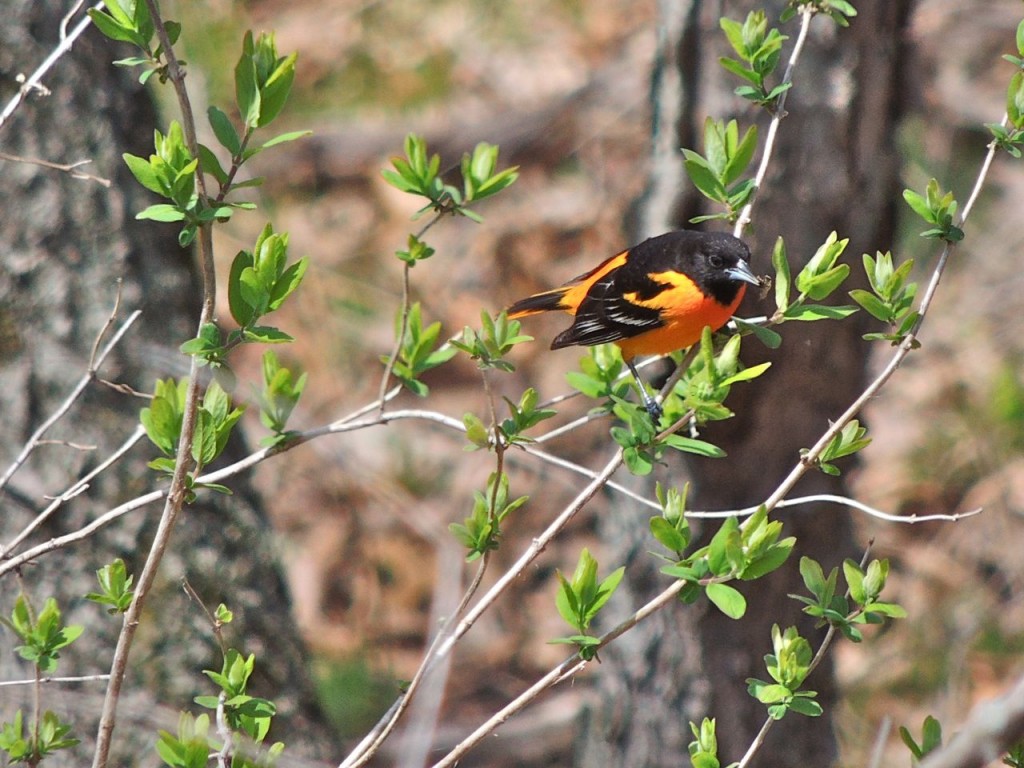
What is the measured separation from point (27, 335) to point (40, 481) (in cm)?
40

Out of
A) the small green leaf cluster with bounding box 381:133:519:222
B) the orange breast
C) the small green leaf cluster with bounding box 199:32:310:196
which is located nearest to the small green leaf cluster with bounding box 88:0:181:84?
the small green leaf cluster with bounding box 199:32:310:196

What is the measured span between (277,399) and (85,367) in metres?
1.09

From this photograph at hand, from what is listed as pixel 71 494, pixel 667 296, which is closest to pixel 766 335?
pixel 667 296

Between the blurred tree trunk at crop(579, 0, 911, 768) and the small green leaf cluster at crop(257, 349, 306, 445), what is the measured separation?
1574 millimetres

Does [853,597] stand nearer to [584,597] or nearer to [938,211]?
[584,597]

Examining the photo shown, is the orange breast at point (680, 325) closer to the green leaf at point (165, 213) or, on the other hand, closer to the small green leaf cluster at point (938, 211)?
the small green leaf cluster at point (938, 211)

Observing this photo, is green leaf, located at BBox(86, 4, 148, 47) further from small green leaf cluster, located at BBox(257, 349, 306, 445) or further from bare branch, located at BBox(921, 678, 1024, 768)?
bare branch, located at BBox(921, 678, 1024, 768)

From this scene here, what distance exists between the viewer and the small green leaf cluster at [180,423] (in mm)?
1903

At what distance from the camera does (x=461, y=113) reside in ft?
23.9

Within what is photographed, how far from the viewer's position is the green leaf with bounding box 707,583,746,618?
68.2 inches

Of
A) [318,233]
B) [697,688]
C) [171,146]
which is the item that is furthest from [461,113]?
[171,146]

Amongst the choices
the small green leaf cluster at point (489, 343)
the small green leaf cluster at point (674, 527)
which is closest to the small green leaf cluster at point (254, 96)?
the small green leaf cluster at point (489, 343)

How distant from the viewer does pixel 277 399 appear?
7.23 feet

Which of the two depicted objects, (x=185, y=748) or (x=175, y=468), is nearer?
(x=185, y=748)
